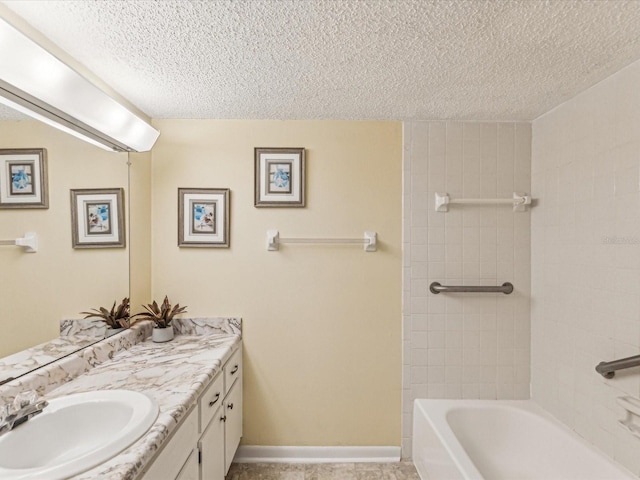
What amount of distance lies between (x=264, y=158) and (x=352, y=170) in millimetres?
573

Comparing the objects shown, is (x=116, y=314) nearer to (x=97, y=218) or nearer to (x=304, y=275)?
(x=97, y=218)

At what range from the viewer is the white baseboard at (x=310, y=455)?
6.70 feet

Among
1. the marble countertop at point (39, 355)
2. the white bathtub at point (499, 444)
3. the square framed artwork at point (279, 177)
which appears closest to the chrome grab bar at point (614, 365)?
the white bathtub at point (499, 444)

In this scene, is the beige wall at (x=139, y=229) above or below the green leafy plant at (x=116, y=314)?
above

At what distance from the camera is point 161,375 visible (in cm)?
141

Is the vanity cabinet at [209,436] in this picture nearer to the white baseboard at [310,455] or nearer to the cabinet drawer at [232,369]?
the cabinet drawer at [232,369]

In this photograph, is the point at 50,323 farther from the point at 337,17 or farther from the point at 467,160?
the point at 467,160

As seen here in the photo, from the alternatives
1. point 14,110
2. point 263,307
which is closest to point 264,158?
point 263,307

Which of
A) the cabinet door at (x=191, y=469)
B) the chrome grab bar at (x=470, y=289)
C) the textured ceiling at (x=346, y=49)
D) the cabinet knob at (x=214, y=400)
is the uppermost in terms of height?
the textured ceiling at (x=346, y=49)

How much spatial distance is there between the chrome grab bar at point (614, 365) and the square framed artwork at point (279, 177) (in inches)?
68.2

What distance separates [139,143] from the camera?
1715 millimetres

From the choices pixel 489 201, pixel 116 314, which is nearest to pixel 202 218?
pixel 116 314

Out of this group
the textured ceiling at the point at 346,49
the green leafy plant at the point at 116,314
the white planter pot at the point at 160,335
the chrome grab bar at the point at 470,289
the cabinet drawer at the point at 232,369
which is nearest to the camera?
the textured ceiling at the point at 346,49

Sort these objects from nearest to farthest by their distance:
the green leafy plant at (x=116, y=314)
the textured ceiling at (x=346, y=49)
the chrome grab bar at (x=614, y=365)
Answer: the textured ceiling at (x=346, y=49), the chrome grab bar at (x=614, y=365), the green leafy plant at (x=116, y=314)
